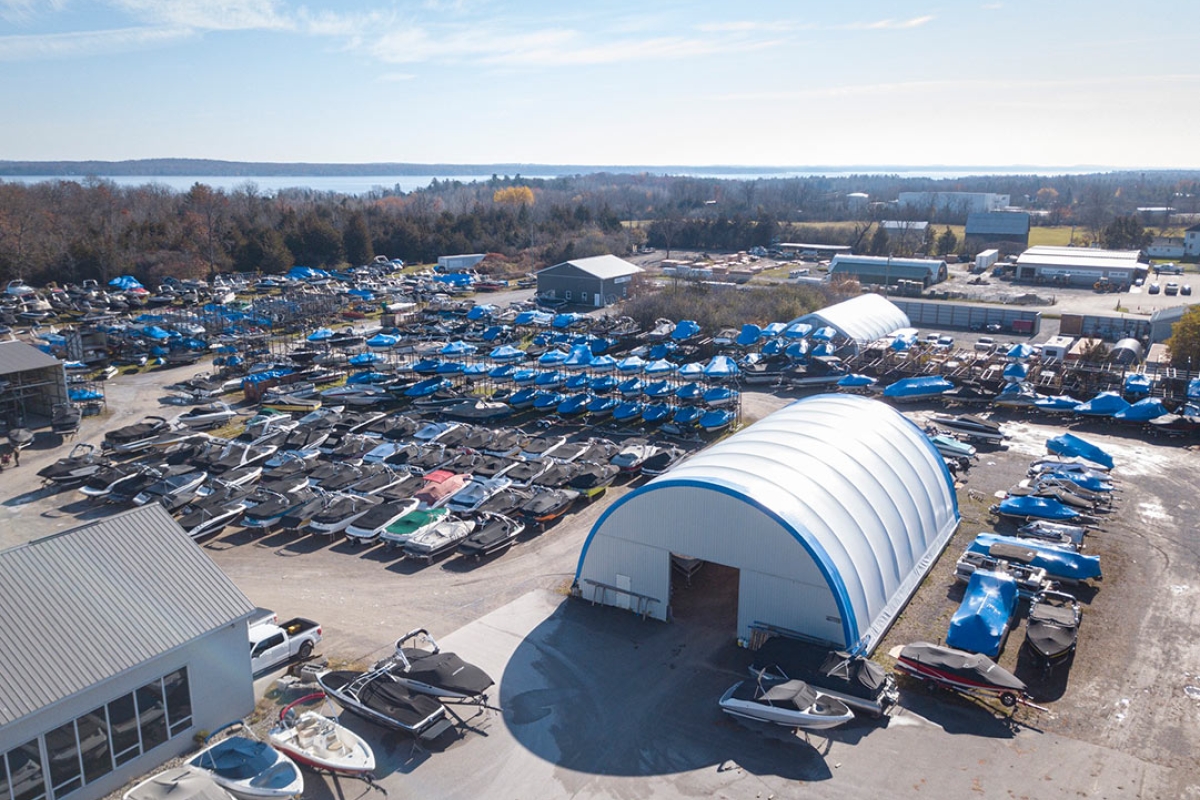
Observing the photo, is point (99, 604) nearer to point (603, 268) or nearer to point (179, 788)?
point (179, 788)

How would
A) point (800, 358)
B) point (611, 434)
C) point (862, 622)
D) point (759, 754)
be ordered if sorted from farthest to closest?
point (800, 358) → point (611, 434) → point (862, 622) → point (759, 754)

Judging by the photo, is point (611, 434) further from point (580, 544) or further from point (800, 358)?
point (800, 358)

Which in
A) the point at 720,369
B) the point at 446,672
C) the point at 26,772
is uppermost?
the point at 720,369

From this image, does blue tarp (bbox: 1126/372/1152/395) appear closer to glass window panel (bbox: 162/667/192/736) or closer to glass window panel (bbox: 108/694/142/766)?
glass window panel (bbox: 162/667/192/736)

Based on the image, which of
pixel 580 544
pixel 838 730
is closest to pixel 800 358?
pixel 580 544

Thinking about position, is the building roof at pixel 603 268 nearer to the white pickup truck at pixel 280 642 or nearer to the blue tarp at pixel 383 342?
the blue tarp at pixel 383 342

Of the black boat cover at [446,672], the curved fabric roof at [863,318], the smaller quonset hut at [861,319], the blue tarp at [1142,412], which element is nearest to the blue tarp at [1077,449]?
the blue tarp at [1142,412]

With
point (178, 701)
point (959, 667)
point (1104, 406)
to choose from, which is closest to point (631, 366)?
point (1104, 406)
